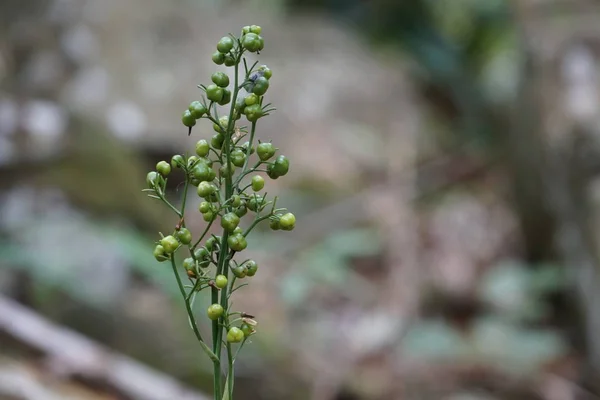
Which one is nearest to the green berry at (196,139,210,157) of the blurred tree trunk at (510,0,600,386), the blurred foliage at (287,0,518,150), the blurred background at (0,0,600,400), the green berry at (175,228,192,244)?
the green berry at (175,228,192,244)

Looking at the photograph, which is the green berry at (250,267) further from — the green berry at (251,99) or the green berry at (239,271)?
the green berry at (251,99)

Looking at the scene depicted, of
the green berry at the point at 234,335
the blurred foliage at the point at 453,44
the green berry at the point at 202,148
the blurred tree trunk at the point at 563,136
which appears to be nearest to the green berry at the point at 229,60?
the green berry at the point at 202,148

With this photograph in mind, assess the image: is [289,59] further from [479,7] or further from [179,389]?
[179,389]

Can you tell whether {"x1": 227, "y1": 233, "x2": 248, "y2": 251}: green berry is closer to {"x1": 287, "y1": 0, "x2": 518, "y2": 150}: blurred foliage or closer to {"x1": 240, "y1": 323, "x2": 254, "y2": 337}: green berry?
{"x1": 240, "y1": 323, "x2": 254, "y2": 337}: green berry

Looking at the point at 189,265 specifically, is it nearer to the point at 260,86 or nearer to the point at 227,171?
the point at 227,171

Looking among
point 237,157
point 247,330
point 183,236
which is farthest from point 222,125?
point 247,330

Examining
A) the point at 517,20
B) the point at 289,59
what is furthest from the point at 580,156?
the point at 289,59
